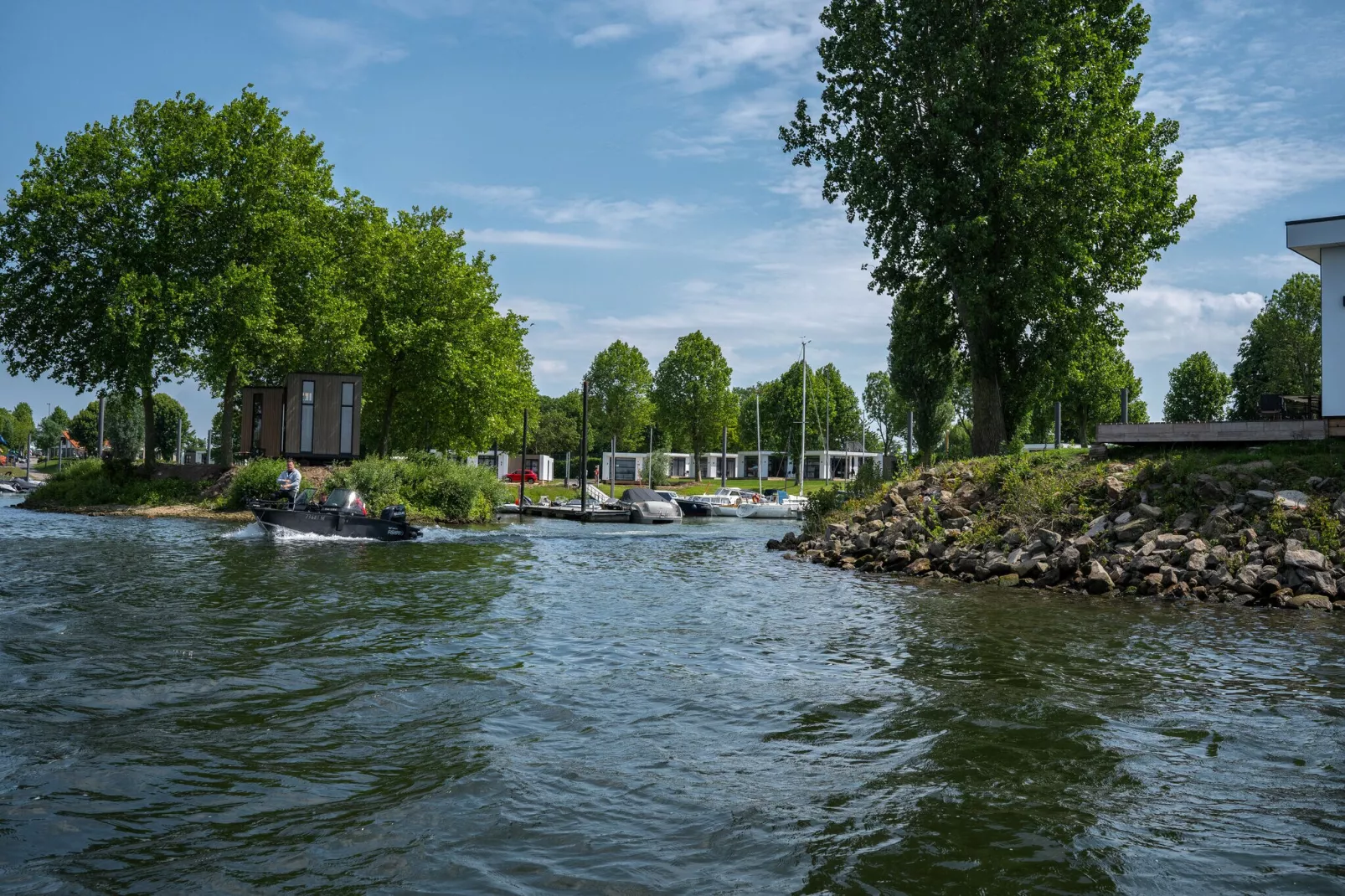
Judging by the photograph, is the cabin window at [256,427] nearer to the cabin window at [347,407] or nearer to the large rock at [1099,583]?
the cabin window at [347,407]

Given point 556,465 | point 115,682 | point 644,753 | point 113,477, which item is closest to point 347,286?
point 113,477

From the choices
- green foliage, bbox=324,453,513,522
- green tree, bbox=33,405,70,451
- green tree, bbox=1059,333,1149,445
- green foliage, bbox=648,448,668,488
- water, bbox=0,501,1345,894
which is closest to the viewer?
water, bbox=0,501,1345,894

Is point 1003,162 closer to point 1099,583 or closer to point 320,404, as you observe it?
point 1099,583

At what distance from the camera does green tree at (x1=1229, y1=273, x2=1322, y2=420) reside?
5953 centimetres

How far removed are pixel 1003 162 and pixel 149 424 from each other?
4033 cm

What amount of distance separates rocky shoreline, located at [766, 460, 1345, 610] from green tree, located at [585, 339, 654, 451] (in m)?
74.5

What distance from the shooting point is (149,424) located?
47500 mm

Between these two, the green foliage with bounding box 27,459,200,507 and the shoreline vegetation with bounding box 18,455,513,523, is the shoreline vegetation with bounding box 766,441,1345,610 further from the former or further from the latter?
the green foliage with bounding box 27,459,200,507

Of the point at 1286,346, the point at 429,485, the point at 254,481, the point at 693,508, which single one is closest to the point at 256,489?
the point at 254,481

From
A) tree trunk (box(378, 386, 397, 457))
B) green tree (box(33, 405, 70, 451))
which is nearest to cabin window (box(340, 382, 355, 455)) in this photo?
tree trunk (box(378, 386, 397, 457))

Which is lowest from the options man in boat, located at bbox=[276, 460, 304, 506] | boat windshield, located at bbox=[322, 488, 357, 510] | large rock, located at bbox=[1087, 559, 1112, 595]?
large rock, located at bbox=[1087, 559, 1112, 595]

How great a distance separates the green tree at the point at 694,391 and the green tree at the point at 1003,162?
66.6 metres

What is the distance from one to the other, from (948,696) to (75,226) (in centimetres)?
4559

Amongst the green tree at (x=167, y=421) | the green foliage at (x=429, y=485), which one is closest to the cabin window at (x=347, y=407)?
the green foliage at (x=429, y=485)
